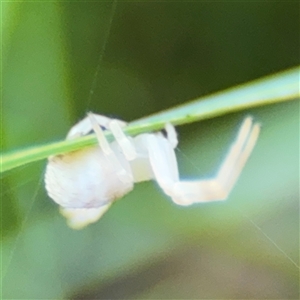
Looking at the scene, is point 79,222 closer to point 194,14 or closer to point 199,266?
point 199,266

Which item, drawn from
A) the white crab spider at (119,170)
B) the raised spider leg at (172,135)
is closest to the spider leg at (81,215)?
the white crab spider at (119,170)

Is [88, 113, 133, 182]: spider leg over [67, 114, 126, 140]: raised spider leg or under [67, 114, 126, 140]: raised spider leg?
under

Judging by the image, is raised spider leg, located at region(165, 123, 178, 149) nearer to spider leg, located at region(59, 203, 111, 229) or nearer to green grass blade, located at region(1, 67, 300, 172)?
green grass blade, located at region(1, 67, 300, 172)

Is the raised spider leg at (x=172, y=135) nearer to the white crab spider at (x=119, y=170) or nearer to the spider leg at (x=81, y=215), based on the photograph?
the white crab spider at (x=119, y=170)

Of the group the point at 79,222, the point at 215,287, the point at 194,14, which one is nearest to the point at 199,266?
the point at 215,287

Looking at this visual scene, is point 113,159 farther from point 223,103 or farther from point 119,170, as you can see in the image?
point 223,103

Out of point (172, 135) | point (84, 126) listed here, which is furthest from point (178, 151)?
point (84, 126)

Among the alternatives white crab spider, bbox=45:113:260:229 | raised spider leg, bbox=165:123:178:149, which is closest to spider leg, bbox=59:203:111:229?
white crab spider, bbox=45:113:260:229

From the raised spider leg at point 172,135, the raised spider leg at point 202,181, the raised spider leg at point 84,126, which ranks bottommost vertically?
the raised spider leg at point 202,181

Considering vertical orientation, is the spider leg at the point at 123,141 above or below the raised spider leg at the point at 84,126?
below
